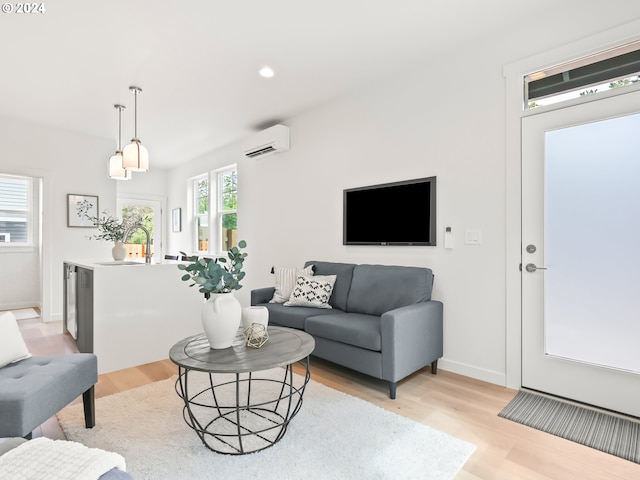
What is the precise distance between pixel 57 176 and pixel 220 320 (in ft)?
15.2

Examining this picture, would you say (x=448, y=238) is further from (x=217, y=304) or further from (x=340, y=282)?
(x=217, y=304)

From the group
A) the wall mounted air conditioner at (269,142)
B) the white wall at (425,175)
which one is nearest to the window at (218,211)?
the wall mounted air conditioner at (269,142)

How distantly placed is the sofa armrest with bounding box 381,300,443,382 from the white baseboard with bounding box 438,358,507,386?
13cm

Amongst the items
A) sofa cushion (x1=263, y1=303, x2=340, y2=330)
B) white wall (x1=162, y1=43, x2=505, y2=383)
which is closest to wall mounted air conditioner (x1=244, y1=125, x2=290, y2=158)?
white wall (x1=162, y1=43, x2=505, y2=383)

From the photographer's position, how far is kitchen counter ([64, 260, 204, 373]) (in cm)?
295

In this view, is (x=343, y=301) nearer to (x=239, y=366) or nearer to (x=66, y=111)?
(x=239, y=366)

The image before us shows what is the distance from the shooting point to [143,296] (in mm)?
3193

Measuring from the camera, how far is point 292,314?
3145 millimetres

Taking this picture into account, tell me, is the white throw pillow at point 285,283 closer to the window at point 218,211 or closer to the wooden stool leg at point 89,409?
the wooden stool leg at point 89,409

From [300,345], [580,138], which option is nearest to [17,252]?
[300,345]

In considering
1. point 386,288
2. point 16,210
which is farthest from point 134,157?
point 16,210

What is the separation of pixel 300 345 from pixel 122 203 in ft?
21.4

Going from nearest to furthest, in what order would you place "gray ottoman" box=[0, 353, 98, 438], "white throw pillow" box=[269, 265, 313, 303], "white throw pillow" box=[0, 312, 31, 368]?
"gray ottoman" box=[0, 353, 98, 438] → "white throw pillow" box=[0, 312, 31, 368] → "white throw pillow" box=[269, 265, 313, 303]

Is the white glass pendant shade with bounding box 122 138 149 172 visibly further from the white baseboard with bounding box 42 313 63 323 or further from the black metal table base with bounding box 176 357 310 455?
the white baseboard with bounding box 42 313 63 323
